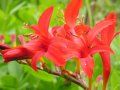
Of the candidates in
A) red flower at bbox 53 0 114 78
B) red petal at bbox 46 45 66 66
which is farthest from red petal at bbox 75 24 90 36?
red petal at bbox 46 45 66 66

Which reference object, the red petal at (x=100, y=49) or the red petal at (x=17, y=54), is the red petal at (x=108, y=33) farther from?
the red petal at (x=17, y=54)

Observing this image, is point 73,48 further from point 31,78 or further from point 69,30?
point 31,78

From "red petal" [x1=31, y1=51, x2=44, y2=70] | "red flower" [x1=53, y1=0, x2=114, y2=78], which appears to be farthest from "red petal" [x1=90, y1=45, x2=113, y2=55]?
"red petal" [x1=31, y1=51, x2=44, y2=70]

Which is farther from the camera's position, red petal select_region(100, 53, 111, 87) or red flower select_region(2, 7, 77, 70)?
red petal select_region(100, 53, 111, 87)

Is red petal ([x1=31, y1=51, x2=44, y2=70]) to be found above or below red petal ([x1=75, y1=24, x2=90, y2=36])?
below

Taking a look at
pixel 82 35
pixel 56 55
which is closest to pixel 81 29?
pixel 82 35

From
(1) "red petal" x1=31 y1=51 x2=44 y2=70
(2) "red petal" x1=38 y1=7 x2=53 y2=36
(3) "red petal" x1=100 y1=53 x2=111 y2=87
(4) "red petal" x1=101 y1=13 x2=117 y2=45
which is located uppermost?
(2) "red petal" x1=38 y1=7 x2=53 y2=36

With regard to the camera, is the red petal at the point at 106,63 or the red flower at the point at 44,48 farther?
the red petal at the point at 106,63

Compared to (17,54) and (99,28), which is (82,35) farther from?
(17,54)

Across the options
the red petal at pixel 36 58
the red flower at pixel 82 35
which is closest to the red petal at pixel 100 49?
the red flower at pixel 82 35

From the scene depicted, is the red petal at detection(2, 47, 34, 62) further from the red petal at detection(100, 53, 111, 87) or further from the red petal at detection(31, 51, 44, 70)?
the red petal at detection(100, 53, 111, 87)

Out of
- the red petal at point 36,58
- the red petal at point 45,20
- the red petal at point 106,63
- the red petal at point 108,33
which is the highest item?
the red petal at point 45,20

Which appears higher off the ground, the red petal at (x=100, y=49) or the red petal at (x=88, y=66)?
the red petal at (x=100, y=49)
